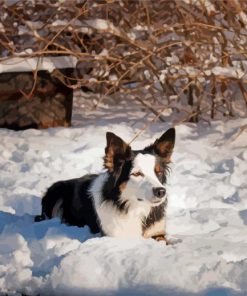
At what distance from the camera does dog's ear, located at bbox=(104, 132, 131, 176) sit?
5.27 meters

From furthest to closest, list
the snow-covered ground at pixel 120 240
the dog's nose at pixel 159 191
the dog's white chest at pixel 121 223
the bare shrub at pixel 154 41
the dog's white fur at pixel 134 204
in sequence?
1. the bare shrub at pixel 154 41
2. the dog's white chest at pixel 121 223
3. the dog's white fur at pixel 134 204
4. the dog's nose at pixel 159 191
5. the snow-covered ground at pixel 120 240

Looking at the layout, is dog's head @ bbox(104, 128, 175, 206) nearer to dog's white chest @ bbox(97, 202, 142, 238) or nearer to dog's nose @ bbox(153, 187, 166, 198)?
dog's nose @ bbox(153, 187, 166, 198)

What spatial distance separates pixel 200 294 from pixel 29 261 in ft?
4.46

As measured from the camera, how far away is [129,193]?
532 centimetres

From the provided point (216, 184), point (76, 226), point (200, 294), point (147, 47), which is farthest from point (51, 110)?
point (200, 294)

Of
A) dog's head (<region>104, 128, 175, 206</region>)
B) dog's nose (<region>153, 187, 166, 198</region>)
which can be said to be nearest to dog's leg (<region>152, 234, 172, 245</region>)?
dog's head (<region>104, 128, 175, 206</region>)

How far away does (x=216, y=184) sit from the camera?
7363 millimetres

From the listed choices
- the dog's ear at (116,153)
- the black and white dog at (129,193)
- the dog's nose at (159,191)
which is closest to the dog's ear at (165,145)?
the black and white dog at (129,193)

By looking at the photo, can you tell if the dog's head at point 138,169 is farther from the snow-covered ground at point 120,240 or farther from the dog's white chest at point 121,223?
the snow-covered ground at point 120,240

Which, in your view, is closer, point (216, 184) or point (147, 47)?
point (216, 184)

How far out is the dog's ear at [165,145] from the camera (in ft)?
17.9

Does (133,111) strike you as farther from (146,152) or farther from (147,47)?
(146,152)

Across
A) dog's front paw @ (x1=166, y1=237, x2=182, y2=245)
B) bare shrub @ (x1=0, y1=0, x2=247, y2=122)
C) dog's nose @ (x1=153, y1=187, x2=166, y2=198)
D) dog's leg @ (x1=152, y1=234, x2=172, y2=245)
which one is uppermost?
bare shrub @ (x1=0, y1=0, x2=247, y2=122)

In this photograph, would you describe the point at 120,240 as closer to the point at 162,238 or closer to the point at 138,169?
the point at 162,238
